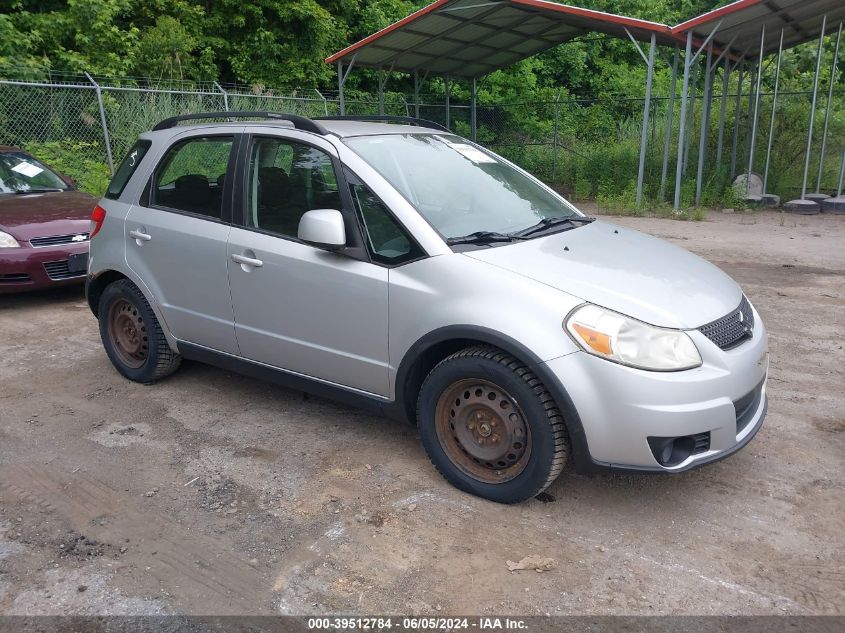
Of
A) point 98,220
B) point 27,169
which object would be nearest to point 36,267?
point 27,169

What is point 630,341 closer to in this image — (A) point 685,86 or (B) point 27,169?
(B) point 27,169

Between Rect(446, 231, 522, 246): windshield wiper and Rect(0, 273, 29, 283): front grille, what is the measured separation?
5.52 m

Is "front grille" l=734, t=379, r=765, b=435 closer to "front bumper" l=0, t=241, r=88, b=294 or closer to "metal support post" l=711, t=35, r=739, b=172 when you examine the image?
"front bumper" l=0, t=241, r=88, b=294

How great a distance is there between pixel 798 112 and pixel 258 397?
1548cm

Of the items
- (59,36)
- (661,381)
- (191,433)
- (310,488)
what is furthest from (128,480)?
(59,36)

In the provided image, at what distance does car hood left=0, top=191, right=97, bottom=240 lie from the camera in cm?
729

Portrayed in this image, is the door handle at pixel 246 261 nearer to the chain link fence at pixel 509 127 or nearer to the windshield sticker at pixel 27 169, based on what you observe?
the windshield sticker at pixel 27 169

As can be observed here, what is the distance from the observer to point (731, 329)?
3381mm

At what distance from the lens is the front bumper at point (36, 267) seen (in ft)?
23.3

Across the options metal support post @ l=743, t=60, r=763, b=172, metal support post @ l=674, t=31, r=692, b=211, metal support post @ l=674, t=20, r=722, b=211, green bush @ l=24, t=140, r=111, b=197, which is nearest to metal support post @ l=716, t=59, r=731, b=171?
metal support post @ l=743, t=60, r=763, b=172

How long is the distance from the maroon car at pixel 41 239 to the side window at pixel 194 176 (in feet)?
10.2

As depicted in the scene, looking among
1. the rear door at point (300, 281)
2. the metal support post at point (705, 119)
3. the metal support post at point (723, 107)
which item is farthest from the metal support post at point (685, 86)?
the rear door at point (300, 281)

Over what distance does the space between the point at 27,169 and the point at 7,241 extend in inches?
76.4

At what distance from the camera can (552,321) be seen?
3154 millimetres
